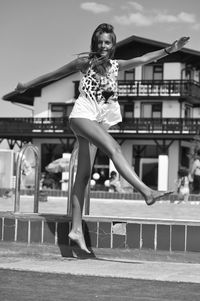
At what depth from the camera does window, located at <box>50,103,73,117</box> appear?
52.0 m

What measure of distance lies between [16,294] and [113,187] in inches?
993

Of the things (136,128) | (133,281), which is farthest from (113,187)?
(133,281)

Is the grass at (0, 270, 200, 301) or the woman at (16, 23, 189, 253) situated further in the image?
the woman at (16, 23, 189, 253)

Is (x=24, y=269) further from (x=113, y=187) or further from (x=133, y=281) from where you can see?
(x=113, y=187)

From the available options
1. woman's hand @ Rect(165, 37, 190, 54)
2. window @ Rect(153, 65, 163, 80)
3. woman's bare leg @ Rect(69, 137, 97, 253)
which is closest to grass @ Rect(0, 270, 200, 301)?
woman's bare leg @ Rect(69, 137, 97, 253)

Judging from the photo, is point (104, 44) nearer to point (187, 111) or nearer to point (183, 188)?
point (183, 188)

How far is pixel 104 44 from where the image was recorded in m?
5.18

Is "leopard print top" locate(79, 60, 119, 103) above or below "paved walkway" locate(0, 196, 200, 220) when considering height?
above

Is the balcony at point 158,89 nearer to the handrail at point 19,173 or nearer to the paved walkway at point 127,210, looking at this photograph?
the paved walkway at point 127,210

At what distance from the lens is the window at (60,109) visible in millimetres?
51969

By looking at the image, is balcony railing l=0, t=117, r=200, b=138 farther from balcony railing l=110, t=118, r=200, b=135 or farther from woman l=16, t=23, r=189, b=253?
woman l=16, t=23, r=189, b=253

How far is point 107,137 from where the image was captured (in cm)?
487

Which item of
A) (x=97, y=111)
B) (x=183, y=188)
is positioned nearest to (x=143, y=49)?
(x=183, y=188)

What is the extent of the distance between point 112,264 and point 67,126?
44.6 meters
